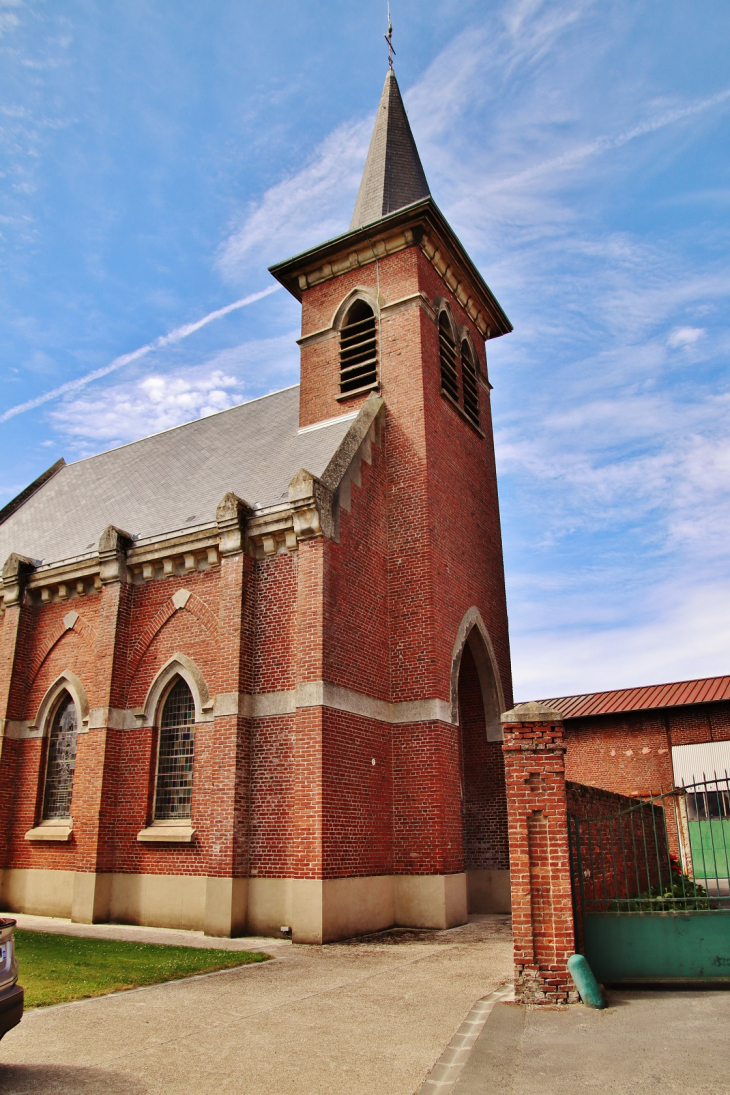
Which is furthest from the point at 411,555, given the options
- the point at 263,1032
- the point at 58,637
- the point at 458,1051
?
the point at 458,1051

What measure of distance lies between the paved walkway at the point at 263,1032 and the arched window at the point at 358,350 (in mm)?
12266

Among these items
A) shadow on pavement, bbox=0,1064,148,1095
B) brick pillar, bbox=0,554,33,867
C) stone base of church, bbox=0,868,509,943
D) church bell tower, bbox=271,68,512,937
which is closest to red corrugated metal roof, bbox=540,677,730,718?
church bell tower, bbox=271,68,512,937

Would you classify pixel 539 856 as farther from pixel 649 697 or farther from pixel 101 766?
pixel 649 697

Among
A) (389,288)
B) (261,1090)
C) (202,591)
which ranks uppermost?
(389,288)

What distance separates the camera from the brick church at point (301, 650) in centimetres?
1317

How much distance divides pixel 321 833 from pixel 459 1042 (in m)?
6.21

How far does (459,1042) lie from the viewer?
630 centimetres

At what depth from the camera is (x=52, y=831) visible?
635 inches

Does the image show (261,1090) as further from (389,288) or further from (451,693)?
(389,288)

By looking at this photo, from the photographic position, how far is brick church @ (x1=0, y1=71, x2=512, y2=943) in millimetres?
13172

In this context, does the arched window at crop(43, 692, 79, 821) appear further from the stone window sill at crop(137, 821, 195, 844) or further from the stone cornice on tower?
the stone cornice on tower

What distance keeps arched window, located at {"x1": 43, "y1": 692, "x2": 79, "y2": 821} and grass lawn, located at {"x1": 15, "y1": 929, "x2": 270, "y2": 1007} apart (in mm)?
4554

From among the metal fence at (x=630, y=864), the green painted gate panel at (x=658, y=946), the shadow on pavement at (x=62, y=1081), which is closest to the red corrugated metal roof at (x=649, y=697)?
the metal fence at (x=630, y=864)

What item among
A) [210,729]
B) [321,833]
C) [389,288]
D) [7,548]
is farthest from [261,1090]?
[7,548]
